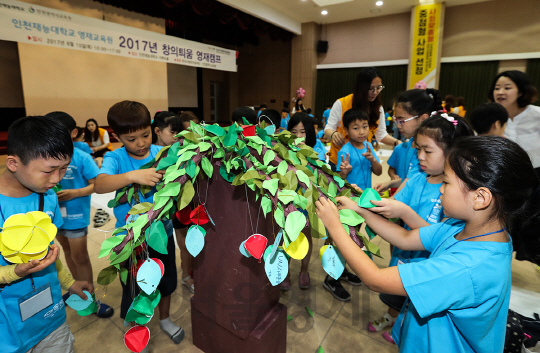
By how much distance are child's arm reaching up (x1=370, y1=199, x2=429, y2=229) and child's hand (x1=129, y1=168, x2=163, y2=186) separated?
30.9 inches

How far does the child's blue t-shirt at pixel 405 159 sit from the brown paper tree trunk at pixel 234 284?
1.02 m

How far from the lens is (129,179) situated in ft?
3.83

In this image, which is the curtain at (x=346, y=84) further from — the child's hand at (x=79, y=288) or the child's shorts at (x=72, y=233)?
the child's hand at (x=79, y=288)


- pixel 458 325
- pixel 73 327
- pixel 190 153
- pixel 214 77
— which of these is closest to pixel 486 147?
pixel 458 325

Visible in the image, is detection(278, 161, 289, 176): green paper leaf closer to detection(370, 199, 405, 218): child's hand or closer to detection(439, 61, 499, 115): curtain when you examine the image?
detection(370, 199, 405, 218): child's hand

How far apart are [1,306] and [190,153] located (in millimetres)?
797

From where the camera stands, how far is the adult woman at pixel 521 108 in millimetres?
2268

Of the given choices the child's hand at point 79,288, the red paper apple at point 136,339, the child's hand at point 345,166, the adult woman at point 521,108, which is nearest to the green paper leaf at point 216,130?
the red paper apple at point 136,339

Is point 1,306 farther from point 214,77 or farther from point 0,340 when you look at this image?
point 214,77

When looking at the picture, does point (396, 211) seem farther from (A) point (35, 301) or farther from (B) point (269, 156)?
(A) point (35, 301)

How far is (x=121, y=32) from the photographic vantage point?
4.50 m

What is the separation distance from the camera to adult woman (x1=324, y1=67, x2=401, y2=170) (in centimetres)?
221

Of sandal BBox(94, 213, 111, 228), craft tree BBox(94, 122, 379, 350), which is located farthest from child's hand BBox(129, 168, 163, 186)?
sandal BBox(94, 213, 111, 228)

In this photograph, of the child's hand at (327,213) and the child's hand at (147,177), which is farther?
the child's hand at (147,177)
